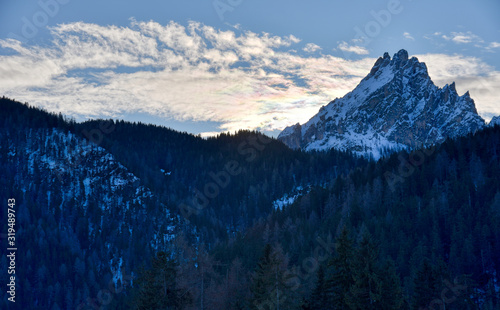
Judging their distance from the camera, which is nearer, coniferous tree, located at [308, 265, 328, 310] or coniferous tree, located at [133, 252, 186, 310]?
coniferous tree, located at [308, 265, 328, 310]

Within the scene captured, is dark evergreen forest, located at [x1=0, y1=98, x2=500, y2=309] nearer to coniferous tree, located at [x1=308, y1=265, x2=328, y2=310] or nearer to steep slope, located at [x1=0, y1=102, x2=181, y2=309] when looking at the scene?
coniferous tree, located at [x1=308, y1=265, x2=328, y2=310]

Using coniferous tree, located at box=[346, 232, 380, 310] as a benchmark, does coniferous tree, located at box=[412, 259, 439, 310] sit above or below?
below

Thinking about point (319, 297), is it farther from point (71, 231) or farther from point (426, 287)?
point (71, 231)

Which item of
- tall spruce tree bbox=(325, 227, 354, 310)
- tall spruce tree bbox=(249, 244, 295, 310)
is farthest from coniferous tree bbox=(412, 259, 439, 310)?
tall spruce tree bbox=(325, 227, 354, 310)

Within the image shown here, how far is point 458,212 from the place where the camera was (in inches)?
3600

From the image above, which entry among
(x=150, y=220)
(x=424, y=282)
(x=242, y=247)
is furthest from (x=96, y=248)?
(x=424, y=282)

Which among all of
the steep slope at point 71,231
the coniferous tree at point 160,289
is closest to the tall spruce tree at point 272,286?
the coniferous tree at point 160,289

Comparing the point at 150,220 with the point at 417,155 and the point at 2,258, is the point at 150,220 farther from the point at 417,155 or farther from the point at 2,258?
the point at 417,155

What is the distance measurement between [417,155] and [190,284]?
105m

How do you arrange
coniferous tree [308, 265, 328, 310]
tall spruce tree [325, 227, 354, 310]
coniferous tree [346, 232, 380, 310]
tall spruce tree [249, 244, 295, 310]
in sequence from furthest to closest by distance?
tall spruce tree [249, 244, 295, 310], coniferous tree [308, 265, 328, 310], tall spruce tree [325, 227, 354, 310], coniferous tree [346, 232, 380, 310]

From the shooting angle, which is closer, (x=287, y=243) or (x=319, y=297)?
(x=319, y=297)

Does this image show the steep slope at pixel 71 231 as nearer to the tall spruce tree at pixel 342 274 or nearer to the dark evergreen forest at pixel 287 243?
the dark evergreen forest at pixel 287 243

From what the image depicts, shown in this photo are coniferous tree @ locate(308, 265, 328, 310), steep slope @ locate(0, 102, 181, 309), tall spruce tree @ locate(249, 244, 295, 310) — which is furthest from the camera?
steep slope @ locate(0, 102, 181, 309)

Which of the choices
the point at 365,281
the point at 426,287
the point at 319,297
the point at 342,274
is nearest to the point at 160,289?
the point at 319,297
